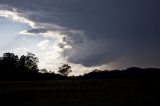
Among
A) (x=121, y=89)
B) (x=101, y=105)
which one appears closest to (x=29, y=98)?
(x=101, y=105)

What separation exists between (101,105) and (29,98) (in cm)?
1137

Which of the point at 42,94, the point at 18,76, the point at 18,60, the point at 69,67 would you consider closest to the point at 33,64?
the point at 18,60

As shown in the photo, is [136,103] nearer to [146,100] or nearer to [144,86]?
[146,100]

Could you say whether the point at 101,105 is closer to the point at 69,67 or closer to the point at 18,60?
the point at 18,60

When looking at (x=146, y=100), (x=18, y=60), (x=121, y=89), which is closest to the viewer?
(x=146, y=100)

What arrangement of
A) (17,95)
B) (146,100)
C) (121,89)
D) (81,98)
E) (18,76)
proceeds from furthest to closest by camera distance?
(18,76)
(121,89)
(17,95)
(81,98)
(146,100)

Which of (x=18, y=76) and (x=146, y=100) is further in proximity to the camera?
(x=18, y=76)

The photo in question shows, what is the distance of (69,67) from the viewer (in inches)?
6442

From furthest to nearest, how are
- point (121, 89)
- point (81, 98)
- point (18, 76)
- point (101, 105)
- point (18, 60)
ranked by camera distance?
point (18, 60)
point (18, 76)
point (121, 89)
point (81, 98)
point (101, 105)

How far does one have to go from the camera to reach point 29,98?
3797 cm

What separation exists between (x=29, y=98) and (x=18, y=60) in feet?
328

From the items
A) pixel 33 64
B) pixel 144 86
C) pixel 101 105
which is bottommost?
pixel 101 105

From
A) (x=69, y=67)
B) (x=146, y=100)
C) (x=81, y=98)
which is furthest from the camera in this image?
(x=69, y=67)

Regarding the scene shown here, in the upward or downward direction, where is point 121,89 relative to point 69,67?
downward
